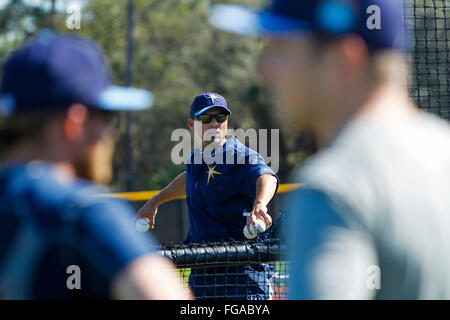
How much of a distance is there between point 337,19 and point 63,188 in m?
0.76

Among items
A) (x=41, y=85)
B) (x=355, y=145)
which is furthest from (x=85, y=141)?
(x=355, y=145)

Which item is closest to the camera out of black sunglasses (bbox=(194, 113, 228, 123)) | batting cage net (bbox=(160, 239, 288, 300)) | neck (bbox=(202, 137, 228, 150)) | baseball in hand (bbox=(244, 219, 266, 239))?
baseball in hand (bbox=(244, 219, 266, 239))

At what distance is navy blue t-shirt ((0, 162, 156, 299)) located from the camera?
164 centimetres

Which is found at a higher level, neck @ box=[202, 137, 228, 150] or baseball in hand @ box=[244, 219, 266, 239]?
neck @ box=[202, 137, 228, 150]

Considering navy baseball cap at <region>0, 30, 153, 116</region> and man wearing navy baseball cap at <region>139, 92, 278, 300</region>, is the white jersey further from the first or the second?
man wearing navy baseball cap at <region>139, 92, 278, 300</region>

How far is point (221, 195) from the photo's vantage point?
17.9ft

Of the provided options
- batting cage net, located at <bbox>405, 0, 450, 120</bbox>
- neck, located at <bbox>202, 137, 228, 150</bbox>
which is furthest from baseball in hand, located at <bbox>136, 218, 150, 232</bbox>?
batting cage net, located at <bbox>405, 0, 450, 120</bbox>

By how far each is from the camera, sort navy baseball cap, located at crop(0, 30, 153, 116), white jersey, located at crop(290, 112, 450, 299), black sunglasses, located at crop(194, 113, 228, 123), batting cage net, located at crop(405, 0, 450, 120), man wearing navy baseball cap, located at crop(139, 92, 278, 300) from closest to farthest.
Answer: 1. white jersey, located at crop(290, 112, 450, 299)
2. navy baseball cap, located at crop(0, 30, 153, 116)
3. man wearing navy baseball cap, located at crop(139, 92, 278, 300)
4. black sunglasses, located at crop(194, 113, 228, 123)
5. batting cage net, located at crop(405, 0, 450, 120)

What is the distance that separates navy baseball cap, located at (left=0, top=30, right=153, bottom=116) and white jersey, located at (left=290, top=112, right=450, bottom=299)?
1.91ft

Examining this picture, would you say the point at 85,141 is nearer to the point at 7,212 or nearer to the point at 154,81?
the point at 7,212

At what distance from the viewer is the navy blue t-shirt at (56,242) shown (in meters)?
1.64

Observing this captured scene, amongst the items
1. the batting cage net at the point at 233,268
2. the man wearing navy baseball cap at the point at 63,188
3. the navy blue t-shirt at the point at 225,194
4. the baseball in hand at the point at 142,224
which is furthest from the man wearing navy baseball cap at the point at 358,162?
the baseball in hand at the point at 142,224

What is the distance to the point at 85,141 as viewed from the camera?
1.79 metres

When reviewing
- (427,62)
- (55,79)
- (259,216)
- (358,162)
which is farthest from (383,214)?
(427,62)
